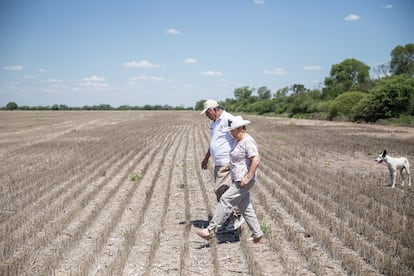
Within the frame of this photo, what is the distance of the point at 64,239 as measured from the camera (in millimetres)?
5777

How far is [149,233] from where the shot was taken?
6066 millimetres

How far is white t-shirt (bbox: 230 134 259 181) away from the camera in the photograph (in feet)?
16.5

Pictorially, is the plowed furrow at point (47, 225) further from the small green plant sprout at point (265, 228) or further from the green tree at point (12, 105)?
the green tree at point (12, 105)

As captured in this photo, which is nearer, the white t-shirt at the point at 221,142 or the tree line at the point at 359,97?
the white t-shirt at the point at 221,142

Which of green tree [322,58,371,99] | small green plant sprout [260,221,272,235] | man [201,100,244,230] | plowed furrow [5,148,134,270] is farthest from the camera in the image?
green tree [322,58,371,99]

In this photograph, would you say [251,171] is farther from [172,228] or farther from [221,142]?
[172,228]

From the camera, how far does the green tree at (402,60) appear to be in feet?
197

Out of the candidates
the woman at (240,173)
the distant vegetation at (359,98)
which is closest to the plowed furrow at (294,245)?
the woman at (240,173)

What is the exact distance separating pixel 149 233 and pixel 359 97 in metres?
40.0

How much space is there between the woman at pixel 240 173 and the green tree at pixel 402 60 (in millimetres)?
64374

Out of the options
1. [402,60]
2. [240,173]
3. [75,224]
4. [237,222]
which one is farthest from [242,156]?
[402,60]

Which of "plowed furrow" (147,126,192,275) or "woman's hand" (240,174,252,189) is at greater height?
"woman's hand" (240,174,252,189)

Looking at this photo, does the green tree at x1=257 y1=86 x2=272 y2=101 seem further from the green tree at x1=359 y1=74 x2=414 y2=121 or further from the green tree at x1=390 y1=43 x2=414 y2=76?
the green tree at x1=359 y1=74 x2=414 y2=121

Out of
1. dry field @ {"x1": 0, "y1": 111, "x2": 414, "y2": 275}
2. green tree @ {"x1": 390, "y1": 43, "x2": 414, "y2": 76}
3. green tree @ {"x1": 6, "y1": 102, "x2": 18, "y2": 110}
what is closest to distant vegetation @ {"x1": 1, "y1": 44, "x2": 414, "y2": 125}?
green tree @ {"x1": 390, "y1": 43, "x2": 414, "y2": 76}
